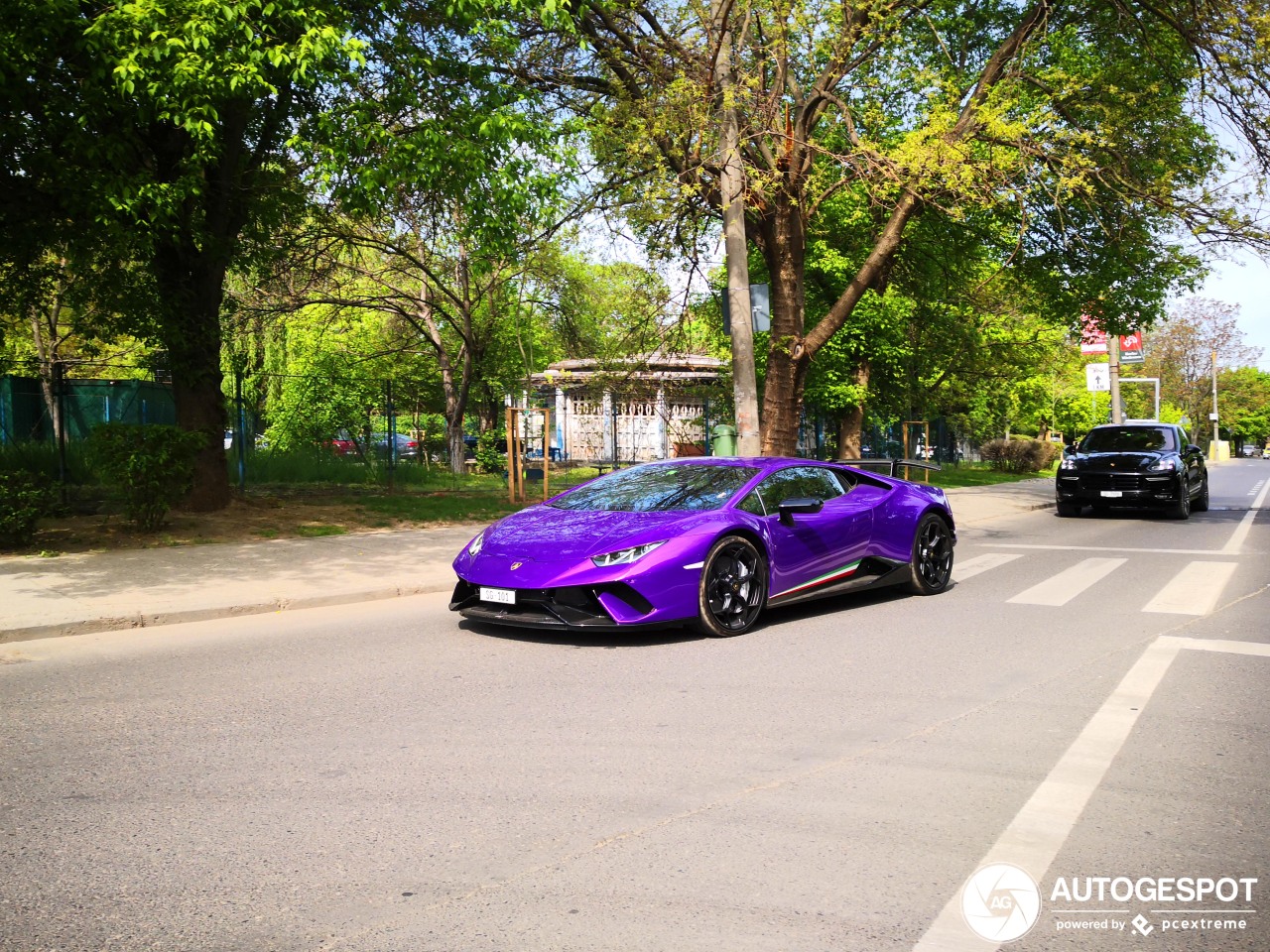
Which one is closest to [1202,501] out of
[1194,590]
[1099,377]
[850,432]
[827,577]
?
[850,432]

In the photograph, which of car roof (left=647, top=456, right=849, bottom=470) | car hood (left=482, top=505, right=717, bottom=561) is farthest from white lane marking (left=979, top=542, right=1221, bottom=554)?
car hood (left=482, top=505, right=717, bottom=561)

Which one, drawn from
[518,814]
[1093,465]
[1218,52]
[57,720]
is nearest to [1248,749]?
[518,814]

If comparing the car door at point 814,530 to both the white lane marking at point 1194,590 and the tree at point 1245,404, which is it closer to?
the white lane marking at point 1194,590

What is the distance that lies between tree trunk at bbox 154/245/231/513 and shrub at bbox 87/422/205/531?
1.51m

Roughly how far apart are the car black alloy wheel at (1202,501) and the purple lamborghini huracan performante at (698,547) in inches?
526

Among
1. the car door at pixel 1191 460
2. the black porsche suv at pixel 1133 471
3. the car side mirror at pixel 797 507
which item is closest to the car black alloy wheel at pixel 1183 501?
the black porsche suv at pixel 1133 471

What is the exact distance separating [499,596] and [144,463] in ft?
25.4

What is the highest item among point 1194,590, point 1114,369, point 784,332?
point 784,332

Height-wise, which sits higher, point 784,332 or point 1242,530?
point 784,332

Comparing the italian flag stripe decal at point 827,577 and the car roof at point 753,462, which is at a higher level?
the car roof at point 753,462

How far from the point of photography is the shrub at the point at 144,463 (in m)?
12.9

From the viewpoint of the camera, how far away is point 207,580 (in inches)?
405

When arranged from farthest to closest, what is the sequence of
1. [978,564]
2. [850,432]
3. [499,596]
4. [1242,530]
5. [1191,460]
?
[850,432], [1191,460], [1242,530], [978,564], [499,596]

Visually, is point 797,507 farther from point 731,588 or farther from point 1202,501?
point 1202,501
